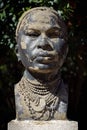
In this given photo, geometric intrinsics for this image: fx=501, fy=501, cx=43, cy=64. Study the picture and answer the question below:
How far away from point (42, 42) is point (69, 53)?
7.08 feet

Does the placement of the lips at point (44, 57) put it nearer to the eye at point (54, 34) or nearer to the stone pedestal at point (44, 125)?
the eye at point (54, 34)

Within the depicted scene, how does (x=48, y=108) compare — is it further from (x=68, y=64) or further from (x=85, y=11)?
(x=68, y=64)

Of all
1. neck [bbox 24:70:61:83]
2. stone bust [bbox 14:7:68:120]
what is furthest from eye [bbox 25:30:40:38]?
neck [bbox 24:70:61:83]

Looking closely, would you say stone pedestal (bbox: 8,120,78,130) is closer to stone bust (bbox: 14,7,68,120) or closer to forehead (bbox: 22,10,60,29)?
stone bust (bbox: 14,7,68,120)

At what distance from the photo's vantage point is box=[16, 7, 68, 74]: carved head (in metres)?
4.55

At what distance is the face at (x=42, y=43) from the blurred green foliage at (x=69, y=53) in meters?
1.34

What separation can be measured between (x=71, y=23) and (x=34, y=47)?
2.13 metres

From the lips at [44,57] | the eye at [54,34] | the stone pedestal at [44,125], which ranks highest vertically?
the eye at [54,34]

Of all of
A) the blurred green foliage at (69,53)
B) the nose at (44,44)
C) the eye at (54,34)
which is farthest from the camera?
the blurred green foliage at (69,53)

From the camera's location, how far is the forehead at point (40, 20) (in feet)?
15.1

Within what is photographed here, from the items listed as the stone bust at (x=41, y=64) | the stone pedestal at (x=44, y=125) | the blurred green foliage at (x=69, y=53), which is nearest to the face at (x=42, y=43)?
the stone bust at (x=41, y=64)

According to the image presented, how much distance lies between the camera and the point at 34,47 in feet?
15.0

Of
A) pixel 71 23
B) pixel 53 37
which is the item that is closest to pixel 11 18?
pixel 71 23

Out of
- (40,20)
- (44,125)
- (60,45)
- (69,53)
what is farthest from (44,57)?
(69,53)
